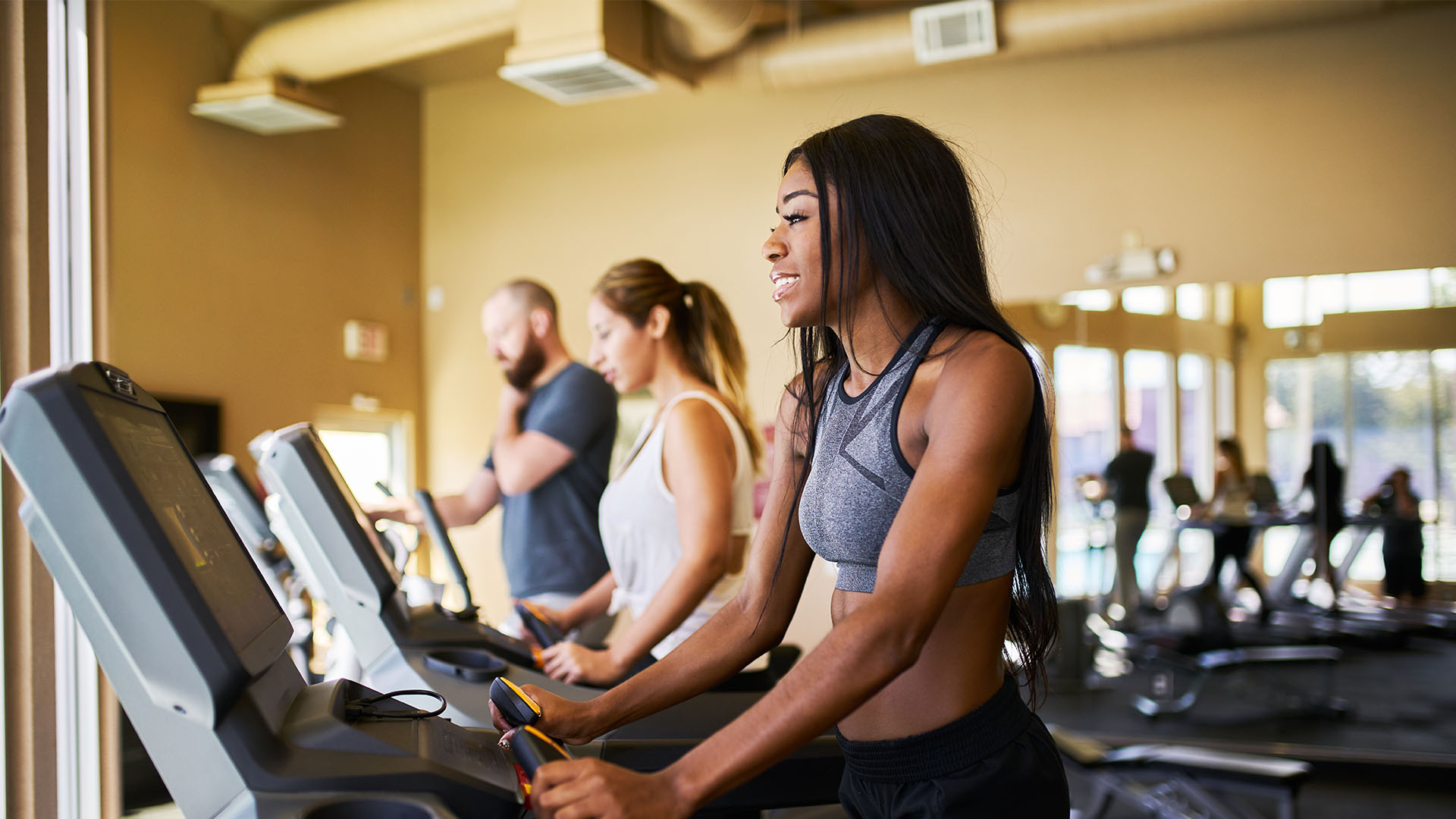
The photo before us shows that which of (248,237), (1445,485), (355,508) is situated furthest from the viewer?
(248,237)

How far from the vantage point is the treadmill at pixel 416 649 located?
5.25 ft

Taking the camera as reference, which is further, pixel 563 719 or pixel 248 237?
pixel 248 237

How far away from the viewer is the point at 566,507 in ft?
9.08

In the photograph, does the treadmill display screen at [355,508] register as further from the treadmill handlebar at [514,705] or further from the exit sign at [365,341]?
the exit sign at [365,341]

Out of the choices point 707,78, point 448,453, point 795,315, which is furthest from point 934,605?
point 448,453

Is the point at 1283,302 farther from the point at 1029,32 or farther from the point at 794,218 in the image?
the point at 794,218

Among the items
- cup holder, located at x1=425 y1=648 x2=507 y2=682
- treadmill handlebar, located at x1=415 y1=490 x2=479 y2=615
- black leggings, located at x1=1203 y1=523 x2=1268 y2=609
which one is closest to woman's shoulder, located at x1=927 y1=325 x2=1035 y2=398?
cup holder, located at x1=425 y1=648 x2=507 y2=682

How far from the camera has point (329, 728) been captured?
1024 millimetres

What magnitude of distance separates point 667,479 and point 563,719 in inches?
37.2

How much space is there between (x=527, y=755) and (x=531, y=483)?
1.75 metres

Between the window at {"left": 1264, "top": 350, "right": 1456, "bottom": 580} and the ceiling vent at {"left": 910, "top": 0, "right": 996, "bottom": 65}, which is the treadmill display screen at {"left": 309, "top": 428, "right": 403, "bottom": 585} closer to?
the ceiling vent at {"left": 910, "top": 0, "right": 996, "bottom": 65}

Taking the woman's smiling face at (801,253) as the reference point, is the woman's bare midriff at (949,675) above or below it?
below

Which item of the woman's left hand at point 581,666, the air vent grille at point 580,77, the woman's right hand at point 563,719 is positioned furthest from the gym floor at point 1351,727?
the woman's right hand at point 563,719

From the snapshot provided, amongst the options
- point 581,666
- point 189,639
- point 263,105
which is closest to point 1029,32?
point 263,105
